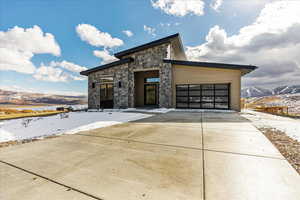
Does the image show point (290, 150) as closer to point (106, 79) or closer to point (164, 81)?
point (164, 81)

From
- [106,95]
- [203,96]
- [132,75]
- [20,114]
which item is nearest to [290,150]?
[203,96]

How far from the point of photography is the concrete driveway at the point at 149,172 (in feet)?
4.81

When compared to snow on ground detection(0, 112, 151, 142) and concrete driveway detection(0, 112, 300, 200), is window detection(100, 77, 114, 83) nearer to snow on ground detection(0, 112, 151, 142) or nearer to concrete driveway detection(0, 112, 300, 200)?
snow on ground detection(0, 112, 151, 142)

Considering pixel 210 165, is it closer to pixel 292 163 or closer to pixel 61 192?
pixel 292 163

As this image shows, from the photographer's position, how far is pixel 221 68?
10.0 metres

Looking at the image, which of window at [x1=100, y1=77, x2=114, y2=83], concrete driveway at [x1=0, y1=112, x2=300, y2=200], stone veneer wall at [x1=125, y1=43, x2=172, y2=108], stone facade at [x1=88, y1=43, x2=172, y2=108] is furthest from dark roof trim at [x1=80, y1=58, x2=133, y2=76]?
concrete driveway at [x1=0, y1=112, x2=300, y2=200]

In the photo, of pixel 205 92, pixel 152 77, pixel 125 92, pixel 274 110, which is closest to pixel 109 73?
pixel 125 92

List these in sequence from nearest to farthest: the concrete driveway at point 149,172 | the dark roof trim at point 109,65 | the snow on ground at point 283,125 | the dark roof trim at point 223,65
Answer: the concrete driveway at point 149,172, the snow on ground at point 283,125, the dark roof trim at point 223,65, the dark roof trim at point 109,65

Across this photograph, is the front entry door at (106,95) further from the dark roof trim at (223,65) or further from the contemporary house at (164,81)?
the dark roof trim at (223,65)

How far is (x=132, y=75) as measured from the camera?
12.3m

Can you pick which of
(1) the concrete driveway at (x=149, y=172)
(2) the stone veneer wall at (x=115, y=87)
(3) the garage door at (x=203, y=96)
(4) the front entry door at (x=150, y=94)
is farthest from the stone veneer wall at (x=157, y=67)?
(1) the concrete driveway at (x=149, y=172)

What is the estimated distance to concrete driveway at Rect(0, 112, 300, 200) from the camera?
1.47m

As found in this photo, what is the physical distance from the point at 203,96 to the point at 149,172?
10493mm

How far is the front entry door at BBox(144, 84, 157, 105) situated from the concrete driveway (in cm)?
1067
